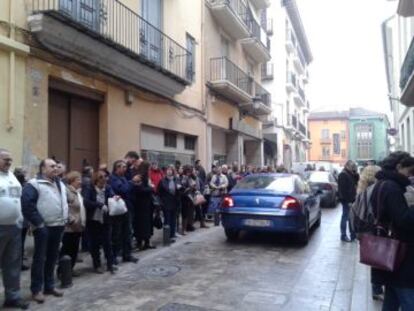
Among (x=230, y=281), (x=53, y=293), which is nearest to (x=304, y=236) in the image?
(x=230, y=281)

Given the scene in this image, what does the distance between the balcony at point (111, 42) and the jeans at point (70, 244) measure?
4.28 m

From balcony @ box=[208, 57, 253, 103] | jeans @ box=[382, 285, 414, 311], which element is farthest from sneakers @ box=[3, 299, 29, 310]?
balcony @ box=[208, 57, 253, 103]

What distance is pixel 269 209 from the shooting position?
9266mm

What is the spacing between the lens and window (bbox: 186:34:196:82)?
15867 mm

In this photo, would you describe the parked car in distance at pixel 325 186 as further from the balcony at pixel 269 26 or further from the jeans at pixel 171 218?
the balcony at pixel 269 26

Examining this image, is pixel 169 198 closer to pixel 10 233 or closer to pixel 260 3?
pixel 10 233

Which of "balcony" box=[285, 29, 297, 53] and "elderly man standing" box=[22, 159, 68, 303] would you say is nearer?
"elderly man standing" box=[22, 159, 68, 303]

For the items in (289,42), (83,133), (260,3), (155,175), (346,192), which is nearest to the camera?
(346,192)

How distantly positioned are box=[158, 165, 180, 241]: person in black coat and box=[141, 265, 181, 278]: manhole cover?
246 centimetres

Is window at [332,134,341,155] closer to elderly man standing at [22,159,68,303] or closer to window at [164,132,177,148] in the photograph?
window at [164,132,177,148]

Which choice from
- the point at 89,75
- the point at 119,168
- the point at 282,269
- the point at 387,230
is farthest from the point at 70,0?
the point at 387,230

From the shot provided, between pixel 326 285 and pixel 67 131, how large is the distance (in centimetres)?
689

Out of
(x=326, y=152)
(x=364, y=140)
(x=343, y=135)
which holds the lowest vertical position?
(x=326, y=152)

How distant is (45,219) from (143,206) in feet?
10.4
